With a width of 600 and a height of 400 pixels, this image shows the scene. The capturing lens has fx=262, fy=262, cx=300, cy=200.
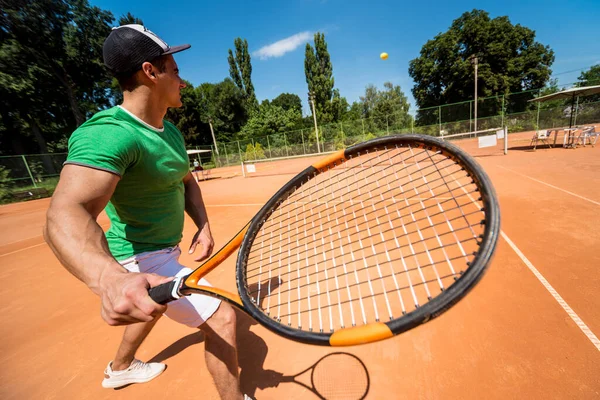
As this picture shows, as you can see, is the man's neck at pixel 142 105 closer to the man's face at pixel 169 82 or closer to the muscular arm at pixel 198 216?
the man's face at pixel 169 82

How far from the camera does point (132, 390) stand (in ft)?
6.09

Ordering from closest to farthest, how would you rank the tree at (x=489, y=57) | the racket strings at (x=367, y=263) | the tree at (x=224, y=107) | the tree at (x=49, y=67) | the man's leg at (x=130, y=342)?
A: the racket strings at (x=367, y=263) < the man's leg at (x=130, y=342) < the tree at (x=49, y=67) < the tree at (x=489, y=57) < the tree at (x=224, y=107)

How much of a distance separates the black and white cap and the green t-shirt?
0.77ft

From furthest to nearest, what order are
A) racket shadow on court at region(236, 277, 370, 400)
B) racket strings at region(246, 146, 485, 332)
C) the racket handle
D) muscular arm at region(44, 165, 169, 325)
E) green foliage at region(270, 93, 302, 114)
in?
green foliage at region(270, 93, 302, 114)
racket shadow on court at region(236, 277, 370, 400)
racket strings at region(246, 146, 485, 332)
the racket handle
muscular arm at region(44, 165, 169, 325)

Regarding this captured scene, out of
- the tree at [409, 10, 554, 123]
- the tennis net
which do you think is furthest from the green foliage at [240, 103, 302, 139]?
the tennis net

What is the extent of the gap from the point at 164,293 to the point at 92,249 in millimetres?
307

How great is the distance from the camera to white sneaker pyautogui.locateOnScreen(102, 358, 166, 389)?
185 cm

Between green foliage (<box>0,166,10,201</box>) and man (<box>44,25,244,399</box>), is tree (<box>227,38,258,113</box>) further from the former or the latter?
man (<box>44,25,244,399</box>)

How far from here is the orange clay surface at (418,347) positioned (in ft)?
5.22

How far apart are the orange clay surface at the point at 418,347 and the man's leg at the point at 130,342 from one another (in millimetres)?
201

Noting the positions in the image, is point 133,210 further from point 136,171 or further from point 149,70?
point 149,70

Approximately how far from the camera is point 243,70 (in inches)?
1598

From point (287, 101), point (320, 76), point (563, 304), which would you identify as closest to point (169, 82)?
point (563, 304)

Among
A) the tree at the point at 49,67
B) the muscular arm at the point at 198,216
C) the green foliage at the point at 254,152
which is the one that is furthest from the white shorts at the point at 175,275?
the green foliage at the point at 254,152
